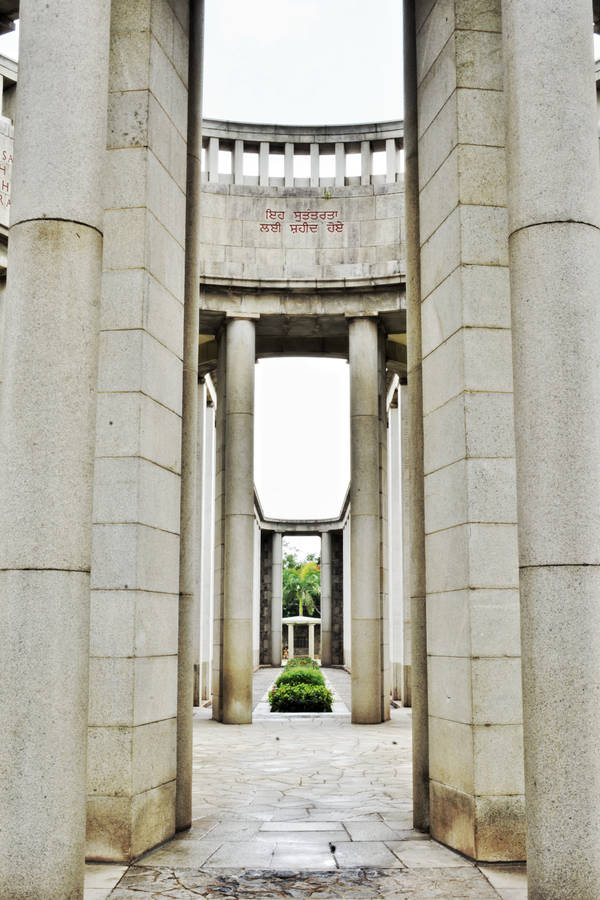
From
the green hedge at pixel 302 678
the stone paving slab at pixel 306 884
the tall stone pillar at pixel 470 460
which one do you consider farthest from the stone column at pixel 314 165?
the stone paving slab at pixel 306 884

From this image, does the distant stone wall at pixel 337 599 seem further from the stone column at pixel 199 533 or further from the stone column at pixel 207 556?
Result: the stone column at pixel 199 533

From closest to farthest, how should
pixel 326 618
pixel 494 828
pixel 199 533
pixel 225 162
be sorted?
pixel 494 828
pixel 225 162
pixel 199 533
pixel 326 618

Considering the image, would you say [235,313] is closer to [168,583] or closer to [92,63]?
[168,583]

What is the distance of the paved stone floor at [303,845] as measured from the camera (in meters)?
8.40

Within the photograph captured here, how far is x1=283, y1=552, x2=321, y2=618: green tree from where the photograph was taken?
9988cm

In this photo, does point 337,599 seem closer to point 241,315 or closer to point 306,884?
point 241,315

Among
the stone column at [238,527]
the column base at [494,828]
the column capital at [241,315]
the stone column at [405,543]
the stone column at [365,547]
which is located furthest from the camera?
the stone column at [405,543]

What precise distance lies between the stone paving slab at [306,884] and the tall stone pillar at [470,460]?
2.70 ft

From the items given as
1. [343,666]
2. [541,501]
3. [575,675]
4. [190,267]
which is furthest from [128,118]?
[343,666]

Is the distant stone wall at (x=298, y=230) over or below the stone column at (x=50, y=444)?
over

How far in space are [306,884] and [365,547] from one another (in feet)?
55.7

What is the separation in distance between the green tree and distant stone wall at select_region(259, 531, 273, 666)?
3835 cm

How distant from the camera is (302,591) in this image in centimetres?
10000

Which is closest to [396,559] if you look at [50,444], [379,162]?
[379,162]
